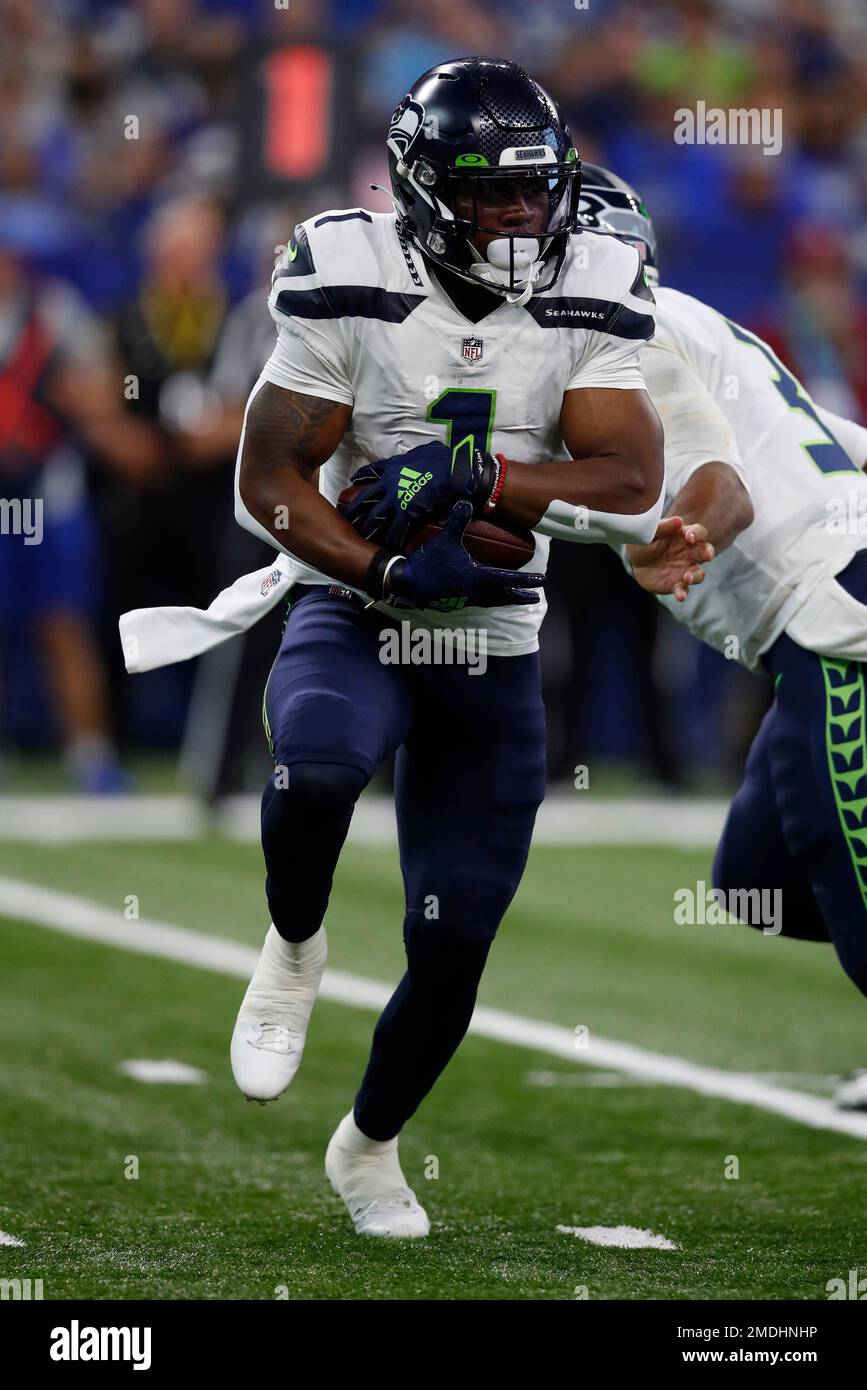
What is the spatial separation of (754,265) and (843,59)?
11.3 ft

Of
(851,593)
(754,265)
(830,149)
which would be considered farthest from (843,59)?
(851,593)

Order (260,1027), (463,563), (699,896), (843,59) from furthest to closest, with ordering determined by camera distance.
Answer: (843,59), (699,896), (260,1027), (463,563)

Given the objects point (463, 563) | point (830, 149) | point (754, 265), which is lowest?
point (463, 563)

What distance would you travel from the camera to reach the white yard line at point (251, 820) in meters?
9.58

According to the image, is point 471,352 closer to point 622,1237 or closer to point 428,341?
point 428,341

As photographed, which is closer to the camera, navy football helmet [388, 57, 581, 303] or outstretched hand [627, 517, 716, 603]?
navy football helmet [388, 57, 581, 303]

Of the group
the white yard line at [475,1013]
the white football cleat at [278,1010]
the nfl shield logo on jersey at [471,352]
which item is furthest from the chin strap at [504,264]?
the white yard line at [475,1013]

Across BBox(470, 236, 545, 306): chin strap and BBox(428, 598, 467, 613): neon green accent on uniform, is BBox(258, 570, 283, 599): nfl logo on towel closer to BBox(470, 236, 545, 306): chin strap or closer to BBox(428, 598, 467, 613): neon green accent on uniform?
BBox(428, 598, 467, 613): neon green accent on uniform

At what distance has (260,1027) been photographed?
399 cm

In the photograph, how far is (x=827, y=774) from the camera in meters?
4.19

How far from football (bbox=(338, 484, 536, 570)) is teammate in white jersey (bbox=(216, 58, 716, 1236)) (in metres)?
0.07

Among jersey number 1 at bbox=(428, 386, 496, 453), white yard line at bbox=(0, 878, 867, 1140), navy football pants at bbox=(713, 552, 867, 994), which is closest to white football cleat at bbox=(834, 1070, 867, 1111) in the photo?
white yard line at bbox=(0, 878, 867, 1140)

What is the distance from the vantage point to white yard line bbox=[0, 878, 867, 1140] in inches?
212

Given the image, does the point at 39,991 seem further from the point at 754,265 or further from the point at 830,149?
the point at 830,149
